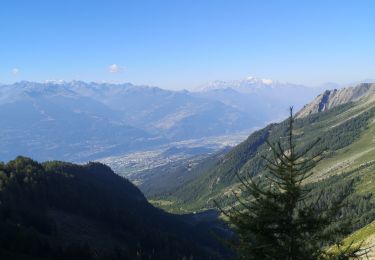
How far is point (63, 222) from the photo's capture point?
135 meters

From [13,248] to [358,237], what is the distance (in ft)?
267

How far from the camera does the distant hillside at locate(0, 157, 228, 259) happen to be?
93556mm

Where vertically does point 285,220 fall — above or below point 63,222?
above

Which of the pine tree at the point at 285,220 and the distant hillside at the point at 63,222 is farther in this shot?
the distant hillside at the point at 63,222

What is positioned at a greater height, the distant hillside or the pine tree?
the pine tree

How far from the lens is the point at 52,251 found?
92062mm

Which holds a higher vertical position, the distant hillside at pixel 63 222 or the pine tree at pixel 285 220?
the pine tree at pixel 285 220

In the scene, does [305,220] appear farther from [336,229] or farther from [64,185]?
[64,185]

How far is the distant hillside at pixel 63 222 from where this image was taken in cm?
9356

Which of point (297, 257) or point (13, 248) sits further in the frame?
point (13, 248)

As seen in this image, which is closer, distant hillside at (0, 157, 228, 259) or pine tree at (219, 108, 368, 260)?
pine tree at (219, 108, 368, 260)

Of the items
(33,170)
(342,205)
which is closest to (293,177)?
(342,205)

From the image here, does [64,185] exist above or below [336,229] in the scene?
below

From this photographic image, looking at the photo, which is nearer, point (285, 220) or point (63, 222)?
point (285, 220)
